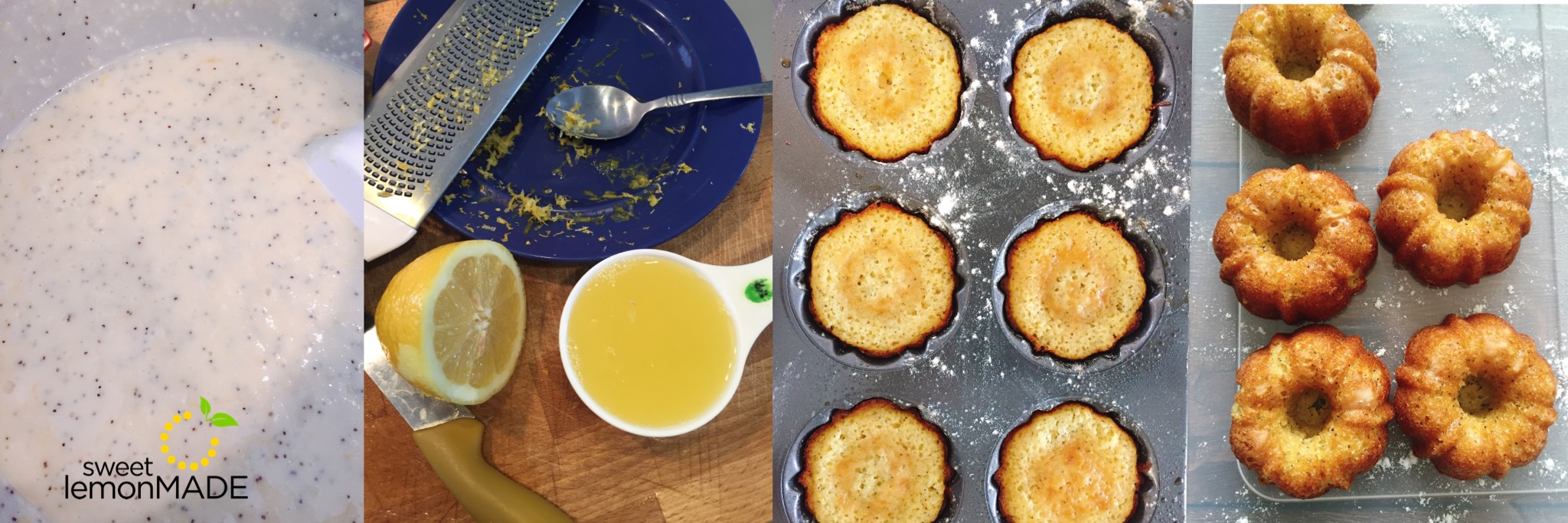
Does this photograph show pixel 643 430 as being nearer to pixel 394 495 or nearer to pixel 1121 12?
pixel 394 495

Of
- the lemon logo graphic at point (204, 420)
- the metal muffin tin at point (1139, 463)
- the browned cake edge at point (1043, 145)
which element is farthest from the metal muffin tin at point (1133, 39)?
the lemon logo graphic at point (204, 420)

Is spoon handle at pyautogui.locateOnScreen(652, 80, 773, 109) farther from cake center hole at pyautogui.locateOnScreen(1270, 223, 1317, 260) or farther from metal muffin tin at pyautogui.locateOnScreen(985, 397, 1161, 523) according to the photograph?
cake center hole at pyautogui.locateOnScreen(1270, 223, 1317, 260)

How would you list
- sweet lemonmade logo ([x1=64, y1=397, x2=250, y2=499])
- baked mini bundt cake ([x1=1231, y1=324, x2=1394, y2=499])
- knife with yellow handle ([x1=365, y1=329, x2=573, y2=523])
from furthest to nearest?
baked mini bundt cake ([x1=1231, y1=324, x2=1394, y2=499]) → knife with yellow handle ([x1=365, y1=329, x2=573, y2=523]) → sweet lemonmade logo ([x1=64, y1=397, x2=250, y2=499])

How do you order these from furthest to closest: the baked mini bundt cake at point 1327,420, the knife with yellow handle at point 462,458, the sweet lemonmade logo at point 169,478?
the baked mini bundt cake at point 1327,420, the knife with yellow handle at point 462,458, the sweet lemonmade logo at point 169,478

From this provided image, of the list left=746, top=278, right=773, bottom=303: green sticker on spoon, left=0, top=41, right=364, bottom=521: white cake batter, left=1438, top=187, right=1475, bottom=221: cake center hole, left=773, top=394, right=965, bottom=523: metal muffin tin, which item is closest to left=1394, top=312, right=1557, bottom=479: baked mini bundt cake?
left=1438, top=187, right=1475, bottom=221: cake center hole

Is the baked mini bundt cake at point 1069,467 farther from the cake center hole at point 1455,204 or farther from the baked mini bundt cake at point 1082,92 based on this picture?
the cake center hole at point 1455,204

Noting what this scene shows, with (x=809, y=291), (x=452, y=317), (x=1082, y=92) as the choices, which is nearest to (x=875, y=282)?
(x=809, y=291)
